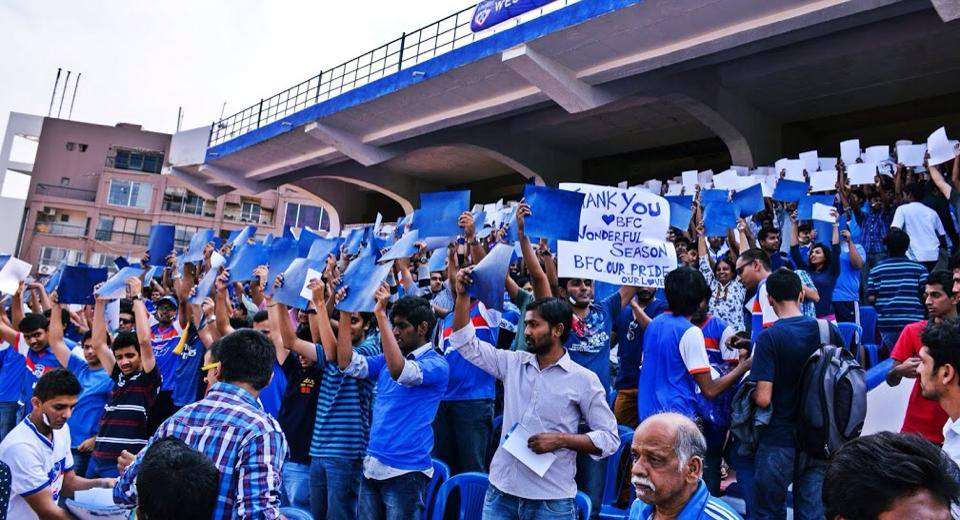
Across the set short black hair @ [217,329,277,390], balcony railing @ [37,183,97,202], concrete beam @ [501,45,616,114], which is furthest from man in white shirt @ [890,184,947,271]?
balcony railing @ [37,183,97,202]

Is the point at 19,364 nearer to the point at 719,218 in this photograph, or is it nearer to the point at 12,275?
the point at 12,275

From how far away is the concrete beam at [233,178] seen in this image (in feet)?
88.8

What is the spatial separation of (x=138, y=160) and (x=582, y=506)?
52942 mm

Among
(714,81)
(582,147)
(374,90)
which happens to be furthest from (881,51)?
(374,90)

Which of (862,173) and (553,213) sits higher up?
(862,173)

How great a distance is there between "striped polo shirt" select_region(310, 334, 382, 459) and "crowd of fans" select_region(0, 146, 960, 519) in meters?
0.01

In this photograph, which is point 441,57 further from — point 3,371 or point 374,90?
point 3,371

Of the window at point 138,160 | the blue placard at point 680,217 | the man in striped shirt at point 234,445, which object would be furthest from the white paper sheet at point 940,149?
the window at point 138,160

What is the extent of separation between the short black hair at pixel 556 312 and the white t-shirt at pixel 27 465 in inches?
102

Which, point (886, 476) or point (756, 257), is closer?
point (886, 476)

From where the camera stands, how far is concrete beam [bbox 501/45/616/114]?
48.4 ft

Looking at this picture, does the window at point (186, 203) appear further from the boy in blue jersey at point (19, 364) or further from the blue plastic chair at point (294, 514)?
the blue plastic chair at point (294, 514)

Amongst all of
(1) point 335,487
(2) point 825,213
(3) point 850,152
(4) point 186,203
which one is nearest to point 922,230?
(2) point 825,213

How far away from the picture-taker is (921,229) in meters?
8.39
